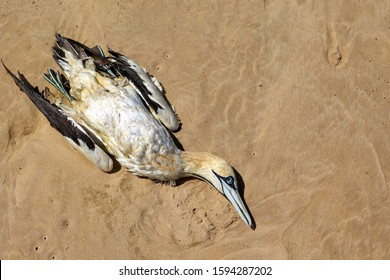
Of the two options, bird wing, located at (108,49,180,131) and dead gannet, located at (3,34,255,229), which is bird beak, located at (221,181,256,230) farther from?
bird wing, located at (108,49,180,131)

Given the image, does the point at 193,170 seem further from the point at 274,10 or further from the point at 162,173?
the point at 274,10

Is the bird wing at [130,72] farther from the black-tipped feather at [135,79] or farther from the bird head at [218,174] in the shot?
the bird head at [218,174]

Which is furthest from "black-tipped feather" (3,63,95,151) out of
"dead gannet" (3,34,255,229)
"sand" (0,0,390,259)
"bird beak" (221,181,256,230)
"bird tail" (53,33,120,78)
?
"bird beak" (221,181,256,230)

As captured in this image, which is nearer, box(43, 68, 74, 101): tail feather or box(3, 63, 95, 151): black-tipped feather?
box(3, 63, 95, 151): black-tipped feather

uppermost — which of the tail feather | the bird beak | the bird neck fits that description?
the tail feather

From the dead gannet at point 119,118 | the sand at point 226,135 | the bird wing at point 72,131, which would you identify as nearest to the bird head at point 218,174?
the dead gannet at point 119,118

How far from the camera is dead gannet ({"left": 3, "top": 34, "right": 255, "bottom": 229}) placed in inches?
220

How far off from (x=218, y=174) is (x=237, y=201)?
16.5 inches

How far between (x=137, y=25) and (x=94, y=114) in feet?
5.01

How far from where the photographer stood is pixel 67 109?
5898 millimetres

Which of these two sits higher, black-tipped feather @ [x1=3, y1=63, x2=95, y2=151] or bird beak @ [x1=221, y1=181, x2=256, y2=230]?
black-tipped feather @ [x1=3, y1=63, x2=95, y2=151]

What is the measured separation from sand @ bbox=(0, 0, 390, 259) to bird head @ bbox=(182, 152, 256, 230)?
26 centimetres

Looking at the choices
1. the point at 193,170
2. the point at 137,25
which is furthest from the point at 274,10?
the point at 193,170

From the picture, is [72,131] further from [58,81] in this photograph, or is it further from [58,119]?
[58,81]
